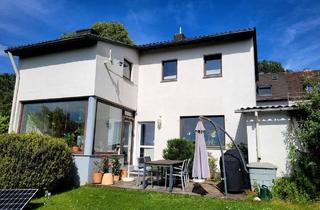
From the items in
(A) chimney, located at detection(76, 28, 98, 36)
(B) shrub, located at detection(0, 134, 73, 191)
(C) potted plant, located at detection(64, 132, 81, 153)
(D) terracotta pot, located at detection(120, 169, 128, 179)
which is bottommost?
(D) terracotta pot, located at detection(120, 169, 128, 179)

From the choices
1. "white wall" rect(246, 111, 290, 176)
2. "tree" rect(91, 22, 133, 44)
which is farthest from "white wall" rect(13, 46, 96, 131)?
"tree" rect(91, 22, 133, 44)

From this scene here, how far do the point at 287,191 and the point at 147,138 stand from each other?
24.2ft

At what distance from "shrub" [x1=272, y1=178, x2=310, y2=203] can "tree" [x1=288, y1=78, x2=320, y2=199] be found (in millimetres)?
119

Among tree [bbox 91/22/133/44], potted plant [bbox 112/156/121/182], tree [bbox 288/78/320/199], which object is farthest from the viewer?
tree [bbox 91/22/133/44]

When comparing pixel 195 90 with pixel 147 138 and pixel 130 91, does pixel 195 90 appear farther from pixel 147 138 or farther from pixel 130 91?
pixel 147 138

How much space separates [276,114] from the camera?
882cm

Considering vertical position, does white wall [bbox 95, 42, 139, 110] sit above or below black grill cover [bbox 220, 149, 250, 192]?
above

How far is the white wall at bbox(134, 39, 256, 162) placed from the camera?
38.3 feet

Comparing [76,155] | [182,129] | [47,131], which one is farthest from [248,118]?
[47,131]

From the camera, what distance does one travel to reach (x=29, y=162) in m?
7.48

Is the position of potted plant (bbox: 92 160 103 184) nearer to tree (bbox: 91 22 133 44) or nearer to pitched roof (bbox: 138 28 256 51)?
pitched roof (bbox: 138 28 256 51)

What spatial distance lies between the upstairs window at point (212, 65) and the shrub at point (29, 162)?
796 centimetres

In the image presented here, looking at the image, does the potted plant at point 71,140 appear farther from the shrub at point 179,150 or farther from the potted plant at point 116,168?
the shrub at point 179,150

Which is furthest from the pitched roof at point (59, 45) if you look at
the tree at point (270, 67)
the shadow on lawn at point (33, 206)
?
the tree at point (270, 67)
